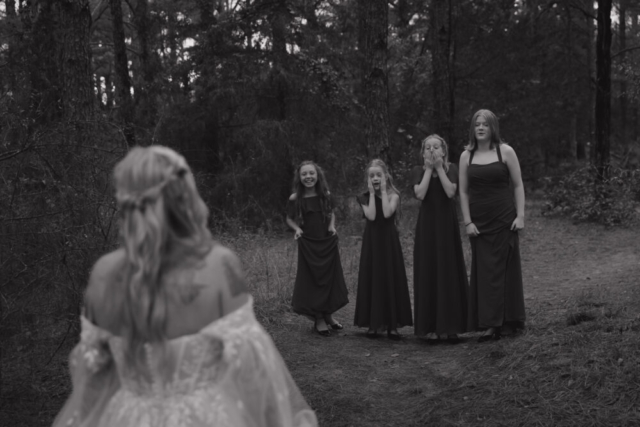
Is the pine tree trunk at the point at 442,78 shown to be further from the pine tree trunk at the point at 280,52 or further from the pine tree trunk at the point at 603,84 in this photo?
the pine tree trunk at the point at 280,52

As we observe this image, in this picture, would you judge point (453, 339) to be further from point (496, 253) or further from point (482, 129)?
point (482, 129)

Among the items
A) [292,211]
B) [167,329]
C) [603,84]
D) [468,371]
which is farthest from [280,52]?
[167,329]

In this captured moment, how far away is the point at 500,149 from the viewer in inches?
285

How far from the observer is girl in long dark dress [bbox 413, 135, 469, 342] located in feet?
25.0

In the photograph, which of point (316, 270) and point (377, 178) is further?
point (316, 270)

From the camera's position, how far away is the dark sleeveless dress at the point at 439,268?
7664 millimetres

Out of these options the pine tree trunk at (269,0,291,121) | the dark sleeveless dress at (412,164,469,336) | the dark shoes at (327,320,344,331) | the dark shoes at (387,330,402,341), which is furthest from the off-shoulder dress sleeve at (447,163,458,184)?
the pine tree trunk at (269,0,291,121)

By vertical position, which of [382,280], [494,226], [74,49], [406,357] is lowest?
[406,357]

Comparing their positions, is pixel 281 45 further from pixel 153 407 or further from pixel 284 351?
pixel 153 407

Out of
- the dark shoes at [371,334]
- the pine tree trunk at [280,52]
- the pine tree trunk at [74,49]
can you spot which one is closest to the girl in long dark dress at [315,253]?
the dark shoes at [371,334]

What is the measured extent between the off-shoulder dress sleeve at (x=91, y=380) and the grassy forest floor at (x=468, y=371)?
92.4 inches

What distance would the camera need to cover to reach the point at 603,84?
683 inches

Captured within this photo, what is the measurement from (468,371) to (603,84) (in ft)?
43.7

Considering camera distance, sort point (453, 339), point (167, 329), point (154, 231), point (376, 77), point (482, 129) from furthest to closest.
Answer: point (376, 77) → point (453, 339) → point (482, 129) → point (167, 329) → point (154, 231)
